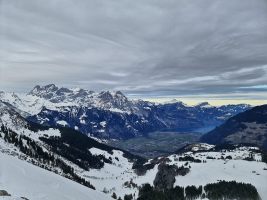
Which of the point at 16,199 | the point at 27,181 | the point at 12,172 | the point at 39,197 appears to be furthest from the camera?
the point at 12,172

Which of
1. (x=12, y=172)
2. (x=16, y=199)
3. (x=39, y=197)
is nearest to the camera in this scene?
(x=16, y=199)

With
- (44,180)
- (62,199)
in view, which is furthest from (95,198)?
(62,199)

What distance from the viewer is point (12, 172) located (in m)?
80.2

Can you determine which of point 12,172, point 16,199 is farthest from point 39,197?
point 12,172

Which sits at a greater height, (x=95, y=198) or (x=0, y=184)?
(x=0, y=184)

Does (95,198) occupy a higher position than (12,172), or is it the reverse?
(12,172)

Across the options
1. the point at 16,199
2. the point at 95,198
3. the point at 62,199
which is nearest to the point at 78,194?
the point at 95,198

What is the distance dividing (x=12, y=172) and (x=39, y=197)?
20655 millimetres

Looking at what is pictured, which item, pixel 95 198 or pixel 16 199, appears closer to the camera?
pixel 16 199

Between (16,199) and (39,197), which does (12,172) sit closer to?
(39,197)

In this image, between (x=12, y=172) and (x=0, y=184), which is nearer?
(x=0, y=184)

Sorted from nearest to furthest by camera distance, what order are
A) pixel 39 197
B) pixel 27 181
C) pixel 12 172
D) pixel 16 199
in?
pixel 16 199 < pixel 39 197 < pixel 27 181 < pixel 12 172

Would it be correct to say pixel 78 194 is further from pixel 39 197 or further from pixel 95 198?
pixel 39 197

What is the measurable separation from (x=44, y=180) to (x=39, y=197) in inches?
844
